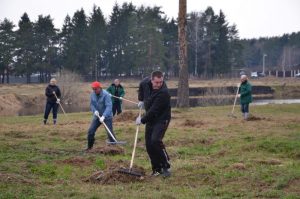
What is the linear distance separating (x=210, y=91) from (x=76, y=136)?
31675 millimetres

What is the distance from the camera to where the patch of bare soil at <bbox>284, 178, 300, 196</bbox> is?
865 cm

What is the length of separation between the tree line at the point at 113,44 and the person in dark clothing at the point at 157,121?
202 ft

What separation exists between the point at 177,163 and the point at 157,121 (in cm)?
162

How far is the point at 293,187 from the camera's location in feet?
29.2

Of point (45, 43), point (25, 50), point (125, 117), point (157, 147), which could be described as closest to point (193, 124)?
point (125, 117)

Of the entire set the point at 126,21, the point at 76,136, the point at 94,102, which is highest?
the point at 126,21

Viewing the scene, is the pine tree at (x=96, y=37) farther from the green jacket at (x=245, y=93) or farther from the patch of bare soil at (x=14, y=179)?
the patch of bare soil at (x=14, y=179)

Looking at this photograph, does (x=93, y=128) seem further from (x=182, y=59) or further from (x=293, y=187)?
(x=182, y=59)

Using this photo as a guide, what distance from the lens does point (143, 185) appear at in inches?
377

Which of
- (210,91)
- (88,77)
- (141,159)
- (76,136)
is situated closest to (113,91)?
(76,136)

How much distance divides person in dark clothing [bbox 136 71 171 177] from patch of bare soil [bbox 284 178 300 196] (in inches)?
95.7

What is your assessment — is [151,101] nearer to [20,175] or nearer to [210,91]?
[20,175]

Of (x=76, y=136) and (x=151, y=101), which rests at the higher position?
(x=151, y=101)

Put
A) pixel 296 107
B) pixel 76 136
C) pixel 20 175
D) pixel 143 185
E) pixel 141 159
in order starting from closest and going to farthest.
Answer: pixel 143 185, pixel 20 175, pixel 141 159, pixel 76 136, pixel 296 107
